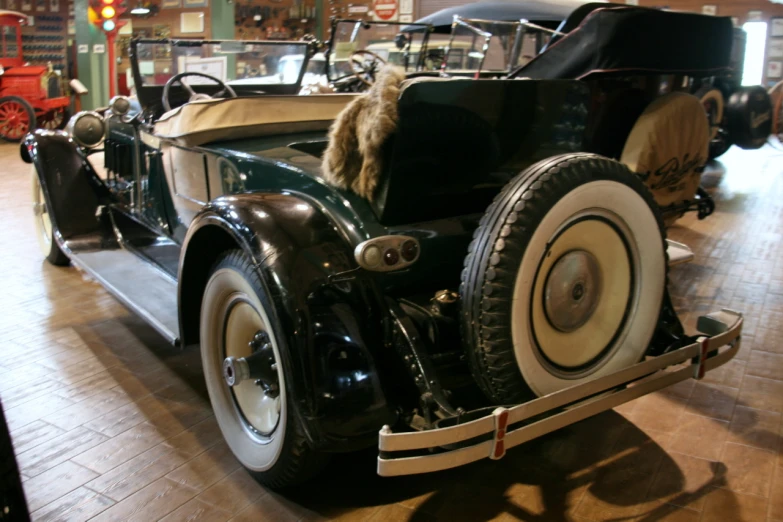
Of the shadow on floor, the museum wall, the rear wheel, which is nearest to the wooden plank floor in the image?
the shadow on floor

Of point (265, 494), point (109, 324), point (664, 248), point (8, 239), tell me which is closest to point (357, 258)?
point (265, 494)

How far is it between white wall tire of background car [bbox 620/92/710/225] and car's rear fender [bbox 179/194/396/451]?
1424 mm

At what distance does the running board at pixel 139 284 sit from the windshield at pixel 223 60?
3.56 ft

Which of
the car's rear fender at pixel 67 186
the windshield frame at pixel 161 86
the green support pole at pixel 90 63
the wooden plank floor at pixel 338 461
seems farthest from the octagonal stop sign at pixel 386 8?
the wooden plank floor at pixel 338 461

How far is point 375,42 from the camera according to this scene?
633 centimetres

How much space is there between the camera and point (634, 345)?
7.22 ft

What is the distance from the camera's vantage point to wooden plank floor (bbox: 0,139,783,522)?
207 centimetres

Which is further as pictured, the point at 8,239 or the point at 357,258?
the point at 8,239

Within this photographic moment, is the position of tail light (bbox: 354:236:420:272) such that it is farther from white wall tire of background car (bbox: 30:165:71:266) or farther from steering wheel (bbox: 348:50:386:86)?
steering wheel (bbox: 348:50:386:86)

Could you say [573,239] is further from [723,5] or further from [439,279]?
[723,5]

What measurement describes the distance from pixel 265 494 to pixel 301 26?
10.1 meters

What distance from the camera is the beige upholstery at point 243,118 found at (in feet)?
9.39

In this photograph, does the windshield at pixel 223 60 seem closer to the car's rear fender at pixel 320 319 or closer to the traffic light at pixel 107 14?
the car's rear fender at pixel 320 319

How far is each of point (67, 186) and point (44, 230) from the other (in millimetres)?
821
